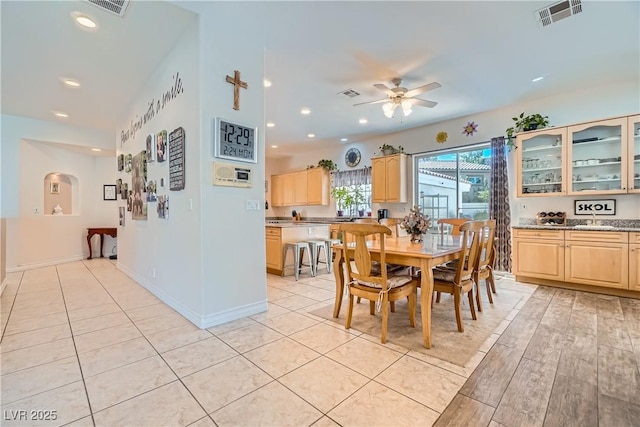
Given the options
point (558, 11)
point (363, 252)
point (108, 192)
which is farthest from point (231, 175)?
point (108, 192)

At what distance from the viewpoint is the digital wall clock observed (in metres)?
7.36

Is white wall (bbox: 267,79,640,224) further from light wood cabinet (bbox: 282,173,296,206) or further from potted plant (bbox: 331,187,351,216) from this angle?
light wood cabinet (bbox: 282,173,296,206)

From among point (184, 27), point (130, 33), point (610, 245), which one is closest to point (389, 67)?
point (184, 27)

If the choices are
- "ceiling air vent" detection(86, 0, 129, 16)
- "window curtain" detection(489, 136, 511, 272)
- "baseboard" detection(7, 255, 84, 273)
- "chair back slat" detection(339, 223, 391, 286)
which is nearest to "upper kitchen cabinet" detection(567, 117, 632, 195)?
"window curtain" detection(489, 136, 511, 272)

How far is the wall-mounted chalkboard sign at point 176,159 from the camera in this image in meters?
2.97

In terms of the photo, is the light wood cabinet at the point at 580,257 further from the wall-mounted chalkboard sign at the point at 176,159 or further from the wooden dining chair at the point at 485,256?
the wall-mounted chalkboard sign at the point at 176,159

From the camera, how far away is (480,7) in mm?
2541

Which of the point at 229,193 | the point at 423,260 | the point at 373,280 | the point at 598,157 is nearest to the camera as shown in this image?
the point at 423,260

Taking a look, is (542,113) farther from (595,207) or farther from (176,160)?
(176,160)

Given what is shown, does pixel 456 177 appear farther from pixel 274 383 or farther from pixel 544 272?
pixel 274 383

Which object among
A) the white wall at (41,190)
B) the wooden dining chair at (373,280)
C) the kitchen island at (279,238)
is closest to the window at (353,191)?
the kitchen island at (279,238)

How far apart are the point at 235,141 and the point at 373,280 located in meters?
1.91

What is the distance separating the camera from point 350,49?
3186mm

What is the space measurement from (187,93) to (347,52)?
5.89 feet
